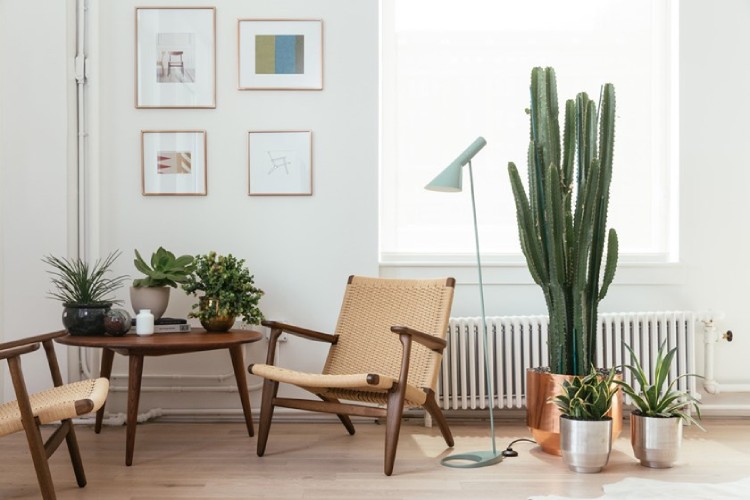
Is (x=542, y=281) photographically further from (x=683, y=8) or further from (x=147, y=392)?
(x=147, y=392)

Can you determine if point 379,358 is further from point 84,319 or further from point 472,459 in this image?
point 84,319

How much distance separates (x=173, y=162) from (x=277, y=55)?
2.53ft

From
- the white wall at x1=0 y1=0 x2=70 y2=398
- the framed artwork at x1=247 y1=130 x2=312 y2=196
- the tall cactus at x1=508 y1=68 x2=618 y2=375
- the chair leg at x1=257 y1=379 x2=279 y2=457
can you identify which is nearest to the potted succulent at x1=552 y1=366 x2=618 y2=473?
the tall cactus at x1=508 y1=68 x2=618 y2=375

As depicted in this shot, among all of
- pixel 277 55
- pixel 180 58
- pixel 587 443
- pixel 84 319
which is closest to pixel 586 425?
pixel 587 443

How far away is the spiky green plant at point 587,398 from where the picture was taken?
2.75 metres

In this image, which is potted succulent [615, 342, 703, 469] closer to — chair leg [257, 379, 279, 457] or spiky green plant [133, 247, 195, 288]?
chair leg [257, 379, 279, 457]

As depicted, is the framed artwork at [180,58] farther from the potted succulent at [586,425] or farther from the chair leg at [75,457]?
the potted succulent at [586,425]

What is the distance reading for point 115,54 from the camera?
3646mm

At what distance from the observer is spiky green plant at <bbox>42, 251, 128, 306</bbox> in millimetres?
3188

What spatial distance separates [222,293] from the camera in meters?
3.25

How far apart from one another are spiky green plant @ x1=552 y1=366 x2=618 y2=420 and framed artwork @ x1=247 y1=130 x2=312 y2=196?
163cm

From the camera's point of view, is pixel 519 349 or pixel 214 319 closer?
pixel 214 319

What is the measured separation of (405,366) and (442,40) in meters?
2.01

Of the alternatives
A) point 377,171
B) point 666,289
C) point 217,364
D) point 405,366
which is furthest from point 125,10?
point 666,289
